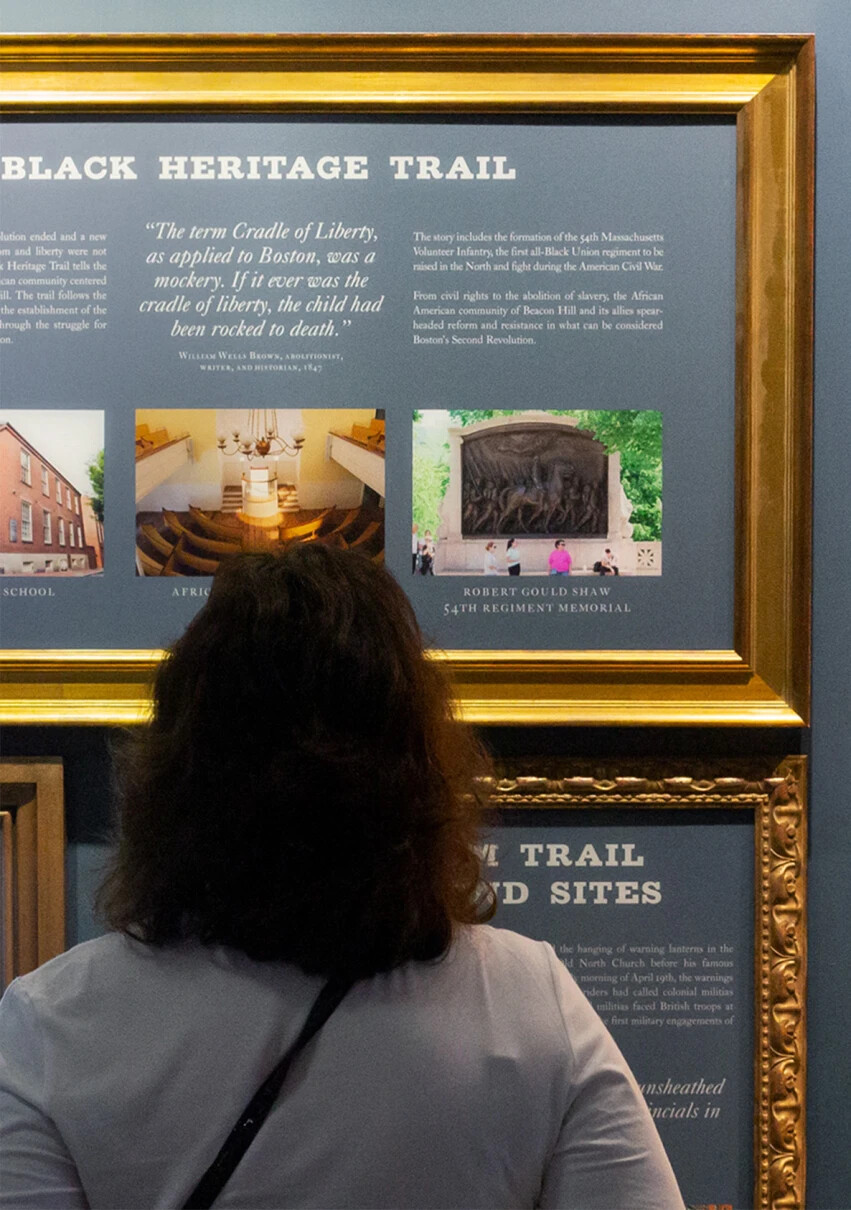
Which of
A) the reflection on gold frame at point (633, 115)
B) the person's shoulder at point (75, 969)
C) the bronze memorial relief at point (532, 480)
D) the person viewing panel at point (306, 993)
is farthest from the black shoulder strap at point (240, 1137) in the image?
the bronze memorial relief at point (532, 480)

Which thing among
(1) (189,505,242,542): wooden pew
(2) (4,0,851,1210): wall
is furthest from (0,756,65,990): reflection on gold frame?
(1) (189,505,242,542): wooden pew

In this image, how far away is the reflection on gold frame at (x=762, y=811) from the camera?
1.24 meters

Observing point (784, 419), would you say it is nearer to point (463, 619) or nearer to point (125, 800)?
point (463, 619)

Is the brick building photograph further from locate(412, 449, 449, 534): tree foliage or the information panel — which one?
locate(412, 449, 449, 534): tree foliage

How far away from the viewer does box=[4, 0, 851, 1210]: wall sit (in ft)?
4.05

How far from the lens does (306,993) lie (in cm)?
68

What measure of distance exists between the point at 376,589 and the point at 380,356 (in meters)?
0.57

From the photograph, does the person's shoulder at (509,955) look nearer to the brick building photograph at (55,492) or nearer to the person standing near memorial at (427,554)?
the person standing near memorial at (427,554)

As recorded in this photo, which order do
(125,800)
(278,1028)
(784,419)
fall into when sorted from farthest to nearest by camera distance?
1. (784,419)
2. (125,800)
3. (278,1028)

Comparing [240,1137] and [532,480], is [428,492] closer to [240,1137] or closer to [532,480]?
[532,480]

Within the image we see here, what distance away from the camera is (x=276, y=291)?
1.23 m

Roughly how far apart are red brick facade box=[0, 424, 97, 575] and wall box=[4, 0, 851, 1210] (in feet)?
0.71

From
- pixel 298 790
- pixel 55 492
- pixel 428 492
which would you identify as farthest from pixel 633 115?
pixel 298 790

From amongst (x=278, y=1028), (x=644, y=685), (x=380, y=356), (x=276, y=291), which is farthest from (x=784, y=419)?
(x=278, y=1028)
